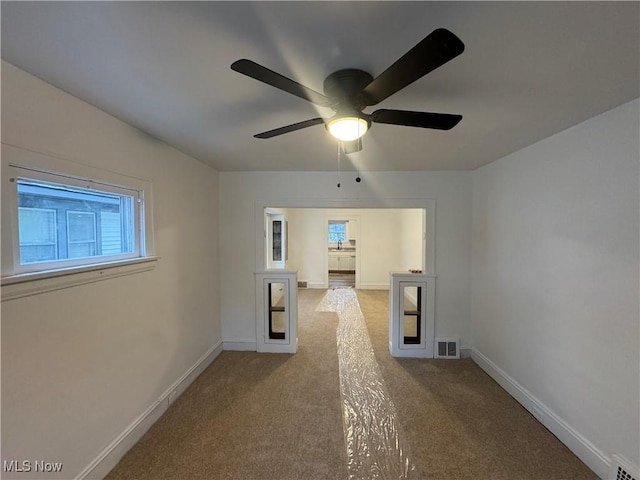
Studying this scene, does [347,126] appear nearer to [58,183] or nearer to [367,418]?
[58,183]

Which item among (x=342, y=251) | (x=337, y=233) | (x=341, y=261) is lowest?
(x=341, y=261)

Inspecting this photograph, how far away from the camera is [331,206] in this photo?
135 inches

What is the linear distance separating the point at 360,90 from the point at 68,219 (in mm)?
1719

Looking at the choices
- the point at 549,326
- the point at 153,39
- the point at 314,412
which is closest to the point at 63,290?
the point at 153,39

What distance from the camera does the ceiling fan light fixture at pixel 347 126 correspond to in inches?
50.6

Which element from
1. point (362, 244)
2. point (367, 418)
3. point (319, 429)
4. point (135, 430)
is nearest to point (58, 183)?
point (135, 430)

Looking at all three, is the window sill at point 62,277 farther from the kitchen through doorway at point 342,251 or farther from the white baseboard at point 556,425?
the kitchen through doorway at point 342,251

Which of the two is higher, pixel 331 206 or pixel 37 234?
pixel 331 206

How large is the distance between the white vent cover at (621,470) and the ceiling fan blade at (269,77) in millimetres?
2505

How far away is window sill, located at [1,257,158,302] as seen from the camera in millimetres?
1231

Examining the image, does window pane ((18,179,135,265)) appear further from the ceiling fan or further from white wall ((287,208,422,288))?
white wall ((287,208,422,288))

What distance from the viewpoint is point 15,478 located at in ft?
4.04

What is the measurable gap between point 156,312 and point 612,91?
3193mm

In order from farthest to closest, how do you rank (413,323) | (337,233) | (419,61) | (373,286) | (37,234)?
(337,233)
(373,286)
(413,323)
(37,234)
(419,61)
